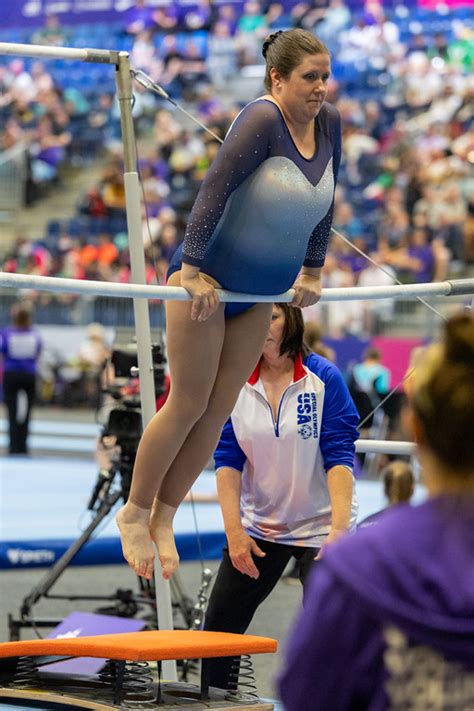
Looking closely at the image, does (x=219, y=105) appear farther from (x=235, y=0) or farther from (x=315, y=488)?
(x=315, y=488)

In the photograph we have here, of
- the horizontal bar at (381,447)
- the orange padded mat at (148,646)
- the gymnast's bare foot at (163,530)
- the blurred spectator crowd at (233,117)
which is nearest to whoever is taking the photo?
the orange padded mat at (148,646)

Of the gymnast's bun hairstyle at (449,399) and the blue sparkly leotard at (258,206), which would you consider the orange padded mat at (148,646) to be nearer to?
the blue sparkly leotard at (258,206)

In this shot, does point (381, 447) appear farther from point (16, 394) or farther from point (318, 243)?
point (16, 394)

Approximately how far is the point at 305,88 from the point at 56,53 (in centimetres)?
106

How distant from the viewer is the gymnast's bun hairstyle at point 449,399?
1.36 meters

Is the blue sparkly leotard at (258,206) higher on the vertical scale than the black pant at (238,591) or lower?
higher

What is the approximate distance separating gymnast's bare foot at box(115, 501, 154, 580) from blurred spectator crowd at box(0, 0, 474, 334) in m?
7.56

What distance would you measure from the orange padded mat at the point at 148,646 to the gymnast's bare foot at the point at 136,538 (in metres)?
0.20

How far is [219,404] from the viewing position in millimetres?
3230

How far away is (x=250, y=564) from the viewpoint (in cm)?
345

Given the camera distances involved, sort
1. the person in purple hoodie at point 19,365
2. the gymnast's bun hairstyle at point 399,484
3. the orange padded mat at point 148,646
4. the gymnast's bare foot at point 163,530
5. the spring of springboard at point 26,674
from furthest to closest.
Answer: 1. the person in purple hoodie at point 19,365
2. the gymnast's bun hairstyle at point 399,484
3. the spring of springboard at point 26,674
4. the gymnast's bare foot at point 163,530
5. the orange padded mat at point 148,646

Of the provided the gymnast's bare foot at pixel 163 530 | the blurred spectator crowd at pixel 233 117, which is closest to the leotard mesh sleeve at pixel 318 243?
the gymnast's bare foot at pixel 163 530

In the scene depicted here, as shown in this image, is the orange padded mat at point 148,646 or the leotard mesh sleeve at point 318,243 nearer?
the orange padded mat at point 148,646

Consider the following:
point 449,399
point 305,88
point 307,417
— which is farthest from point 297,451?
point 449,399
